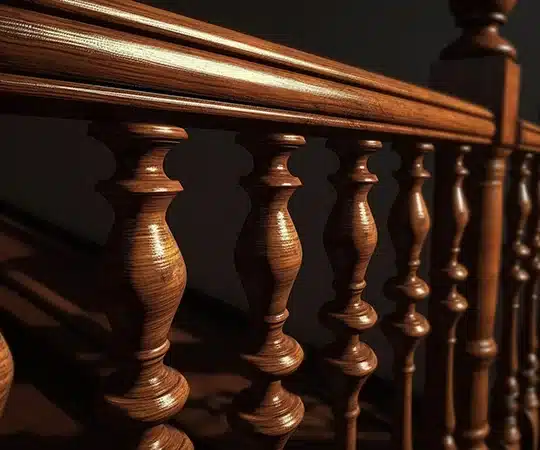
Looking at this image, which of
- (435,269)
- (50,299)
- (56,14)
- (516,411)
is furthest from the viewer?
(50,299)

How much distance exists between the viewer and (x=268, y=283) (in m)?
0.58

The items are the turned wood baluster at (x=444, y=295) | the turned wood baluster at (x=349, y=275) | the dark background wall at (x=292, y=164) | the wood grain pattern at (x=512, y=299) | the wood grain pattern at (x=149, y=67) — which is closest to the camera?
the wood grain pattern at (x=149, y=67)

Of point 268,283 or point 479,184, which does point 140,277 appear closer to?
point 268,283

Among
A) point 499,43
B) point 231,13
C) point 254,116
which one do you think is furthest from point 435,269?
point 231,13

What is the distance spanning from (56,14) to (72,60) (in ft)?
0.09

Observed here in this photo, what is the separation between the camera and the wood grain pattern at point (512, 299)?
1.40 metres

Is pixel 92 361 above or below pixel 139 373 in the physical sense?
below

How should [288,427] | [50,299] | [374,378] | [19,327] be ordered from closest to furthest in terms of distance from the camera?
[288,427]
[19,327]
[50,299]
[374,378]

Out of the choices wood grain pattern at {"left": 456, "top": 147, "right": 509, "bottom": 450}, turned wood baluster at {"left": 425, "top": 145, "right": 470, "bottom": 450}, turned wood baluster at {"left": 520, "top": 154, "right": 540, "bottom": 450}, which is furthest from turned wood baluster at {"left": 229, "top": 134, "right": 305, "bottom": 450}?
turned wood baluster at {"left": 520, "top": 154, "right": 540, "bottom": 450}

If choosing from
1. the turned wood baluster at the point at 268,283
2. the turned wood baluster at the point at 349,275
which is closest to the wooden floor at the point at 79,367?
the turned wood baluster at the point at 349,275

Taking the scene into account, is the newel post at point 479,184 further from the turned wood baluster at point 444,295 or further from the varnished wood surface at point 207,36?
the varnished wood surface at point 207,36

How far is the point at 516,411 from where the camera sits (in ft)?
4.86

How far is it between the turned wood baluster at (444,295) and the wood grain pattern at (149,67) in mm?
481

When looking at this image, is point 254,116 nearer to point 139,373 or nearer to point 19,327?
point 139,373
